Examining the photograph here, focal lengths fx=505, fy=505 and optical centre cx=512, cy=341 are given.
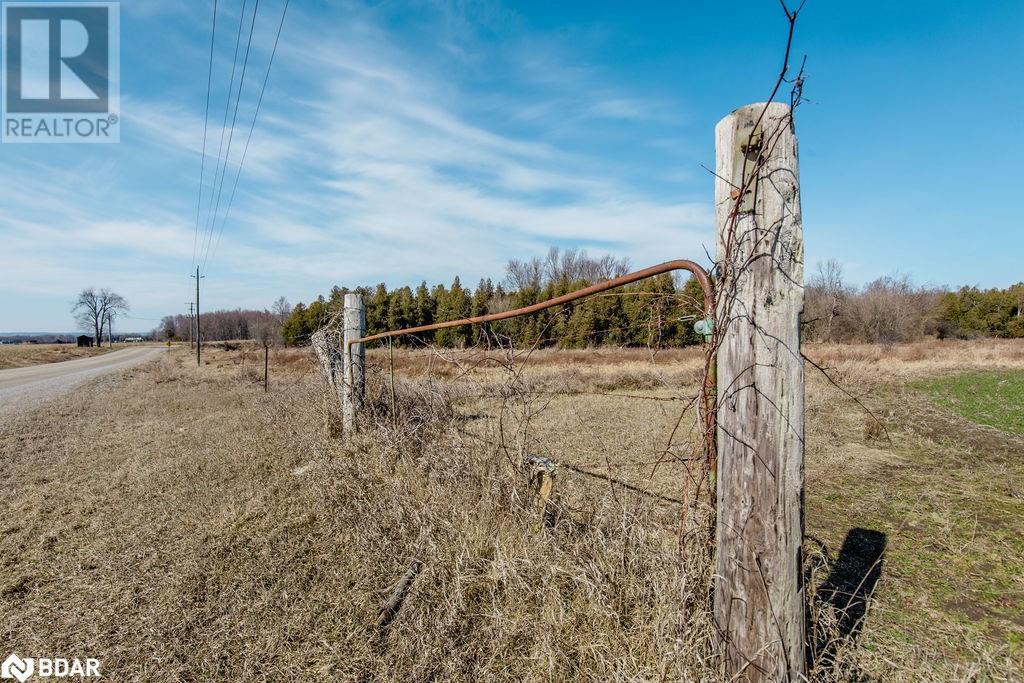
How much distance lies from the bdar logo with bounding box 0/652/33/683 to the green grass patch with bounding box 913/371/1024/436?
11.8 meters

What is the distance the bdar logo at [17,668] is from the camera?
234 cm

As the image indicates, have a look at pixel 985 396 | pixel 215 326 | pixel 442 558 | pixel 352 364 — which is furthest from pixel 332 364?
pixel 215 326

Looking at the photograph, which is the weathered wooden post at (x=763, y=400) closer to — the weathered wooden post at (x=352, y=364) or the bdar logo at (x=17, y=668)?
the bdar logo at (x=17, y=668)

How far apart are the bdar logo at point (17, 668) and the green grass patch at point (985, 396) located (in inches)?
463

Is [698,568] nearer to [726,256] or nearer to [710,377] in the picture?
[710,377]

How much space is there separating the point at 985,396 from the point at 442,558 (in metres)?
15.4

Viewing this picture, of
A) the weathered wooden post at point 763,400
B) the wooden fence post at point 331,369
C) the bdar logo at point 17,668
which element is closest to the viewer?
the weathered wooden post at point 763,400

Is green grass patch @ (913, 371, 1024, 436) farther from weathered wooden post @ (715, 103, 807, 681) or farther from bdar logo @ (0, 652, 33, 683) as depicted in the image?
bdar logo @ (0, 652, 33, 683)

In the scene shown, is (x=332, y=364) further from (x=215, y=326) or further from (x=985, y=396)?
(x=215, y=326)

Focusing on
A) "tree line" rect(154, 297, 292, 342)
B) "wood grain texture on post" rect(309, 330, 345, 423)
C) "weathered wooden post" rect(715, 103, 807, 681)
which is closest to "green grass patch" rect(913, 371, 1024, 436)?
"weathered wooden post" rect(715, 103, 807, 681)

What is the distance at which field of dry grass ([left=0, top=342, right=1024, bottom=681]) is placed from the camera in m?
2.14

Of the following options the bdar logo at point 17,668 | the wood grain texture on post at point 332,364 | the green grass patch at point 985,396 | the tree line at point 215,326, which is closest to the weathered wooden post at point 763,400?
the bdar logo at point 17,668

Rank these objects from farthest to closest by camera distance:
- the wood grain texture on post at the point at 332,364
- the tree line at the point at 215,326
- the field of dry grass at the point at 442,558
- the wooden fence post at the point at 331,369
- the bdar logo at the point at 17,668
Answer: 1. the tree line at the point at 215,326
2. the wood grain texture on post at the point at 332,364
3. the wooden fence post at the point at 331,369
4. the bdar logo at the point at 17,668
5. the field of dry grass at the point at 442,558

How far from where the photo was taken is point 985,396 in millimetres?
12383
